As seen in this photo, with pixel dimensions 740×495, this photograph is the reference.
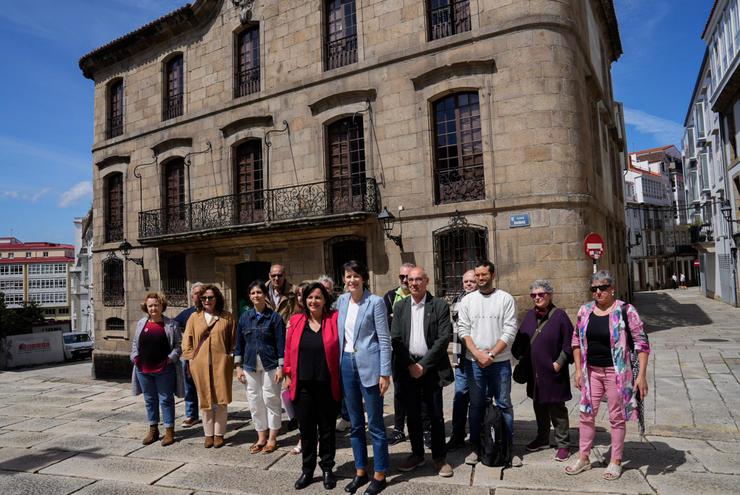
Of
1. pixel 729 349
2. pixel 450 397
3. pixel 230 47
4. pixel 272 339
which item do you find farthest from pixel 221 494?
pixel 230 47

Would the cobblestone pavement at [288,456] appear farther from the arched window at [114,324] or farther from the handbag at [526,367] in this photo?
the arched window at [114,324]

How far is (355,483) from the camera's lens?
4.39 m

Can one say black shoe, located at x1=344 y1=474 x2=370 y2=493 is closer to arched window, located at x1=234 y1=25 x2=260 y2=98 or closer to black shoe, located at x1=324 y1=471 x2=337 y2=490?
black shoe, located at x1=324 y1=471 x2=337 y2=490

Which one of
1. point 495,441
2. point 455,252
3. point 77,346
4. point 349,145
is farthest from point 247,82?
point 77,346

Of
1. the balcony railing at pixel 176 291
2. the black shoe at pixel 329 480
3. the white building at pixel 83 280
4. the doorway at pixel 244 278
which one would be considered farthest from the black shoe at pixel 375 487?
the white building at pixel 83 280

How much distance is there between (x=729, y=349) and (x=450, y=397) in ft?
22.7

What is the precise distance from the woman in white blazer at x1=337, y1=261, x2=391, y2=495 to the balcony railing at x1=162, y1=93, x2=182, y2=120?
570 inches

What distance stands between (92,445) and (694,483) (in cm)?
636

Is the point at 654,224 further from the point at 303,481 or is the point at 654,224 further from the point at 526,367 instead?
the point at 303,481

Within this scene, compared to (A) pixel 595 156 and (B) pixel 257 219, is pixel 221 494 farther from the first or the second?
(A) pixel 595 156

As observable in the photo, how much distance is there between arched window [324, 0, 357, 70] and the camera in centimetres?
1340

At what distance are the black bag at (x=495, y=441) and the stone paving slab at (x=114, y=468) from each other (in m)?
2.89

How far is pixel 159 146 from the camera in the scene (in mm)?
16750

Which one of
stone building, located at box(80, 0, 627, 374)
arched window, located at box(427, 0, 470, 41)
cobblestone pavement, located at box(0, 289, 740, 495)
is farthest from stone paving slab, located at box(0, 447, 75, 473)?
arched window, located at box(427, 0, 470, 41)
